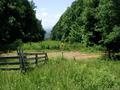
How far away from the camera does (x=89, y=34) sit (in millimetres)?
46219

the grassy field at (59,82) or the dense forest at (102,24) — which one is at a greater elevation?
the dense forest at (102,24)

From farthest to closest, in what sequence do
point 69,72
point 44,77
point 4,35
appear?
1. point 4,35
2. point 69,72
3. point 44,77

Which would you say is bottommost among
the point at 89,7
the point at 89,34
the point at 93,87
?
the point at 93,87

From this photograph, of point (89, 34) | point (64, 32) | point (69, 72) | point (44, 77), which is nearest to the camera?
point (44, 77)

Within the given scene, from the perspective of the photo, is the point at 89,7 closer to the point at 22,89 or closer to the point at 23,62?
the point at 23,62

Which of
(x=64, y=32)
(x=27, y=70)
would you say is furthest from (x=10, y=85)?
(x=64, y=32)

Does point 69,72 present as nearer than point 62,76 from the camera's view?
No

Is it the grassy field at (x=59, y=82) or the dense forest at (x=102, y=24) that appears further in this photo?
the dense forest at (x=102, y=24)

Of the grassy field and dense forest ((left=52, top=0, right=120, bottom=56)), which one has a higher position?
dense forest ((left=52, top=0, right=120, bottom=56))

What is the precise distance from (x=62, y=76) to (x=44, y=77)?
0.93m

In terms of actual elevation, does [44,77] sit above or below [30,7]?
below

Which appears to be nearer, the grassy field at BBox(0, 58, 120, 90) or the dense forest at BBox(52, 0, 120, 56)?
the grassy field at BBox(0, 58, 120, 90)

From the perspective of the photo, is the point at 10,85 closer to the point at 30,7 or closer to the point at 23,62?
the point at 23,62

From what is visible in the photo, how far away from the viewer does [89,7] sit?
1873 inches
